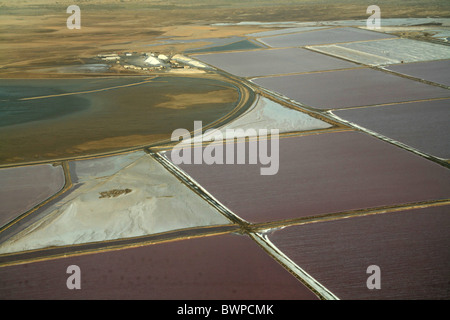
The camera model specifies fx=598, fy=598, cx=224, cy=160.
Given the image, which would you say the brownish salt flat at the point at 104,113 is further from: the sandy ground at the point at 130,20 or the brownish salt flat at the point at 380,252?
the brownish salt flat at the point at 380,252

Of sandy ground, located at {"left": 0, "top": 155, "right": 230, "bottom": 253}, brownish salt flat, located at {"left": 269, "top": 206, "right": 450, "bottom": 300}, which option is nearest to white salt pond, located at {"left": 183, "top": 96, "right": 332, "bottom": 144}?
sandy ground, located at {"left": 0, "top": 155, "right": 230, "bottom": 253}

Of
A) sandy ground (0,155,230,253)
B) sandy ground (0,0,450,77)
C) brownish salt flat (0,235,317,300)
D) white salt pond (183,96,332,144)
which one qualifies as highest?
sandy ground (0,0,450,77)

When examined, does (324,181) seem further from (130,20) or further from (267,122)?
(130,20)

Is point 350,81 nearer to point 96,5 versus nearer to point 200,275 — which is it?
point 200,275

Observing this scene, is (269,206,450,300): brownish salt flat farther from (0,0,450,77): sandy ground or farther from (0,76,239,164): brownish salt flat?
(0,0,450,77): sandy ground

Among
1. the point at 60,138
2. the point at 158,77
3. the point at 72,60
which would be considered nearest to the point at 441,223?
the point at 60,138

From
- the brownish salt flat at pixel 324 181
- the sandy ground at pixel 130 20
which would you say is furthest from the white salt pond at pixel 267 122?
the sandy ground at pixel 130 20
